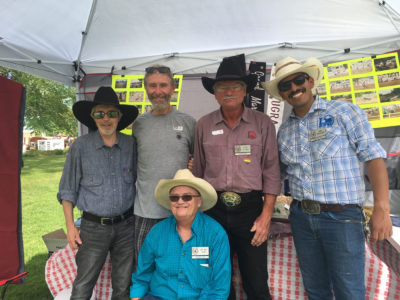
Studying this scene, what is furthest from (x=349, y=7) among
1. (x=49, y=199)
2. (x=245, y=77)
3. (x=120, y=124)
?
(x=49, y=199)

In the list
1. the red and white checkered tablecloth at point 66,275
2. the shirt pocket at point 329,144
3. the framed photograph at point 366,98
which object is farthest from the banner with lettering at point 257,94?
the red and white checkered tablecloth at point 66,275

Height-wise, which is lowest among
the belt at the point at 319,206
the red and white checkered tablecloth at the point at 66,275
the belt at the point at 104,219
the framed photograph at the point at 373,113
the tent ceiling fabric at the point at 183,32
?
the red and white checkered tablecloth at the point at 66,275

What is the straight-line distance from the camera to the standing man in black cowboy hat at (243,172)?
6.06 ft

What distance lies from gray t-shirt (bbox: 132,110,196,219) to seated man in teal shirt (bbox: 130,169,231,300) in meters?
0.24

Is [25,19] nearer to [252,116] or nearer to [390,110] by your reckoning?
[252,116]

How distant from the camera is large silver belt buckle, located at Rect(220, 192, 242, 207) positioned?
73.1 inches

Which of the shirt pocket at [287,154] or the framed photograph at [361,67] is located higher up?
the framed photograph at [361,67]

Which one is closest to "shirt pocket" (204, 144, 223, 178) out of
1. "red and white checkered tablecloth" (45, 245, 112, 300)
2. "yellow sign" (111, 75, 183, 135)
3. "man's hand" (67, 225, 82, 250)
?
"man's hand" (67, 225, 82, 250)

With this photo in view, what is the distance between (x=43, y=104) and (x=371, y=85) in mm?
16069

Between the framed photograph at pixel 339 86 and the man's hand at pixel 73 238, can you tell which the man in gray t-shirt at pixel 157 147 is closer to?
the man's hand at pixel 73 238

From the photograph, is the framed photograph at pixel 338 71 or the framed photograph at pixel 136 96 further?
the framed photograph at pixel 136 96

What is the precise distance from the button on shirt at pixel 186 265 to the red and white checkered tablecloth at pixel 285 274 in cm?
63

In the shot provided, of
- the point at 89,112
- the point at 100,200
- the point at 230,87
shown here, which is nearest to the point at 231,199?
the point at 230,87

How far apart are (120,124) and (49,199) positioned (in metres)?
7.65
